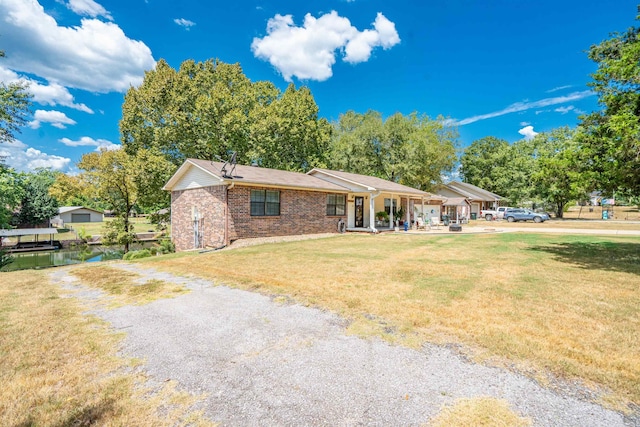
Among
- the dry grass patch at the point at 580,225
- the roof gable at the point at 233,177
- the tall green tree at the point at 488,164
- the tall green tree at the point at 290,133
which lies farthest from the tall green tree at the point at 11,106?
the tall green tree at the point at 488,164

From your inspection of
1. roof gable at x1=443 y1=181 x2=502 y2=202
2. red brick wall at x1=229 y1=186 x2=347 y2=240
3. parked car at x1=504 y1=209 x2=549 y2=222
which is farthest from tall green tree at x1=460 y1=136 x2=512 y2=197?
red brick wall at x1=229 y1=186 x2=347 y2=240

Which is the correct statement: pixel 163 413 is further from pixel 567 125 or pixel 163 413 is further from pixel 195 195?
pixel 567 125

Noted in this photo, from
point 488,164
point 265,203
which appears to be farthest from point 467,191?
point 265,203

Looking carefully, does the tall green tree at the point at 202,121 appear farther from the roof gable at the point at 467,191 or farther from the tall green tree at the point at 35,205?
the roof gable at the point at 467,191

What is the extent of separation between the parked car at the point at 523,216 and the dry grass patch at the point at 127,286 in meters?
38.7

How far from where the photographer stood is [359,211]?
73.9 feet

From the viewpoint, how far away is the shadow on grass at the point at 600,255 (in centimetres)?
865

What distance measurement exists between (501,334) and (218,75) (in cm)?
3225

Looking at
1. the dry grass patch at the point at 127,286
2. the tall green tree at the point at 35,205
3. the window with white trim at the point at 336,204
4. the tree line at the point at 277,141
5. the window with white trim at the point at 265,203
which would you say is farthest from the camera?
the tall green tree at the point at 35,205

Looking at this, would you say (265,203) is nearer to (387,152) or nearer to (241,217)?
(241,217)

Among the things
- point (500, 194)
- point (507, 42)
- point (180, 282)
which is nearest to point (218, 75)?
point (507, 42)

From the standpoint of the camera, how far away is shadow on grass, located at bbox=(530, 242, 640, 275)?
8.65 meters

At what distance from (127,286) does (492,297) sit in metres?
7.82

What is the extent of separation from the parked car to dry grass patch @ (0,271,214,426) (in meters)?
40.5
